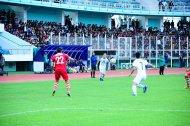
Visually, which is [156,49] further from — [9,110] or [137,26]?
[9,110]

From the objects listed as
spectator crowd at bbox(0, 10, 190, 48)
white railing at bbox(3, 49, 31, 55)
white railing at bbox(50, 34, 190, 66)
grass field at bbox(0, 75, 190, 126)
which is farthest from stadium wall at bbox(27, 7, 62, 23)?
grass field at bbox(0, 75, 190, 126)

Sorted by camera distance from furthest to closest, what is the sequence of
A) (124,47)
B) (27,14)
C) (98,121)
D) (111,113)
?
(27,14) → (124,47) → (111,113) → (98,121)

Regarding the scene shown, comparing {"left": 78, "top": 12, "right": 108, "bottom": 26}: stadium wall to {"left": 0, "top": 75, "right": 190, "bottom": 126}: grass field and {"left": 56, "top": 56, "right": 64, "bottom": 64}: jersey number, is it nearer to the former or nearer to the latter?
{"left": 56, "top": 56, "right": 64, "bottom": 64}: jersey number

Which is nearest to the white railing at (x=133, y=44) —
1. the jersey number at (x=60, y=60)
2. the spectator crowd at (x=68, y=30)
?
the spectator crowd at (x=68, y=30)

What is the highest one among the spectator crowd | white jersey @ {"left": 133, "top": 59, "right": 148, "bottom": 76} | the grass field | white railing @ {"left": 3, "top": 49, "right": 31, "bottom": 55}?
the spectator crowd

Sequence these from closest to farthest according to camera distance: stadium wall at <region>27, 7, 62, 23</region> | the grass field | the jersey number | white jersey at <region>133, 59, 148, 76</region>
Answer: the grass field
white jersey at <region>133, 59, 148, 76</region>
the jersey number
stadium wall at <region>27, 7, 62, 23</region>

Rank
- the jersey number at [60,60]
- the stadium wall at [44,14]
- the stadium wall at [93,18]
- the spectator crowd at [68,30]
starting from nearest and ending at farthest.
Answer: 1. the jersey number at [60,60]
2. the spectator crowd at [68,30]
3. the stadium wall at [44,14]
4. the stadium wall at [93,18]

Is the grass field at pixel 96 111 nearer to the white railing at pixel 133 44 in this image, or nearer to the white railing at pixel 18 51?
the white railing at pixel 18 51

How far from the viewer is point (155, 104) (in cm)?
1823

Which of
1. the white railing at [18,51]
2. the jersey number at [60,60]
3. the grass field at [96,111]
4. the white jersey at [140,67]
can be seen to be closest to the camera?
the grass field at [96,111]

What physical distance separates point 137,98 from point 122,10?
167ft

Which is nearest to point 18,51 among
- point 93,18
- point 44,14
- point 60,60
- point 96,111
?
point 44,14

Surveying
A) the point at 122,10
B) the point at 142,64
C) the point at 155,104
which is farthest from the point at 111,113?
the point at 122,10

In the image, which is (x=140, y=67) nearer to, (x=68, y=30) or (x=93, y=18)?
(x=68, y=30)
